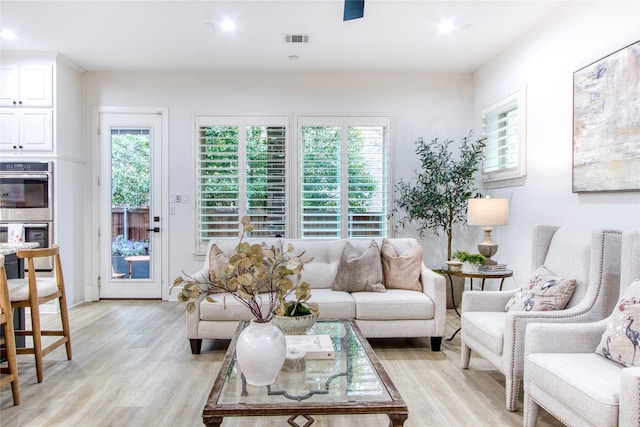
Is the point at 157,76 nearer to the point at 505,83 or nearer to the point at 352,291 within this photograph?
the point at 352,291

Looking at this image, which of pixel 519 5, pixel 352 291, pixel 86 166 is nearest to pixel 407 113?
pixel 519 5

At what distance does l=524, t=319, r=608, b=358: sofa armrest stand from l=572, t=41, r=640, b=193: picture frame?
1019 mm

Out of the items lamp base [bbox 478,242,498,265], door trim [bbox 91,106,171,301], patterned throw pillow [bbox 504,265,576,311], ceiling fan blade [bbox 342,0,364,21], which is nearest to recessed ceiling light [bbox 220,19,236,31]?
ceiling fan blade [bbox 342,0,364,21]

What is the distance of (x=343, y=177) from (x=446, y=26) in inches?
78.1

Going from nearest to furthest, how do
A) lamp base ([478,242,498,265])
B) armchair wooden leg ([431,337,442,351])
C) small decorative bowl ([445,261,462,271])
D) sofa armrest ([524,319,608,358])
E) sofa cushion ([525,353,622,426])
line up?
1. sofa cushion ([525,353,622,426])
2. sofa armrest ([524,319,608,358])
3. armchair wooden leg ([431,337,442,351])
4. small decorative bowl ([445,261,462,271])
5. lamp base ([478,242,498,265])

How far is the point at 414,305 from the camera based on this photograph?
10.7ft

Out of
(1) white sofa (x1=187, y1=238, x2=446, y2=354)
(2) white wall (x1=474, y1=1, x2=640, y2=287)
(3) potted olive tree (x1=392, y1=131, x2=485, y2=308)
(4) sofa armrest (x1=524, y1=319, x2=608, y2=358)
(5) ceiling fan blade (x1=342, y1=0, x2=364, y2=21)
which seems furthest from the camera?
(3) potted olive tree (x1=392, y1=131, x2=485, y2=308)

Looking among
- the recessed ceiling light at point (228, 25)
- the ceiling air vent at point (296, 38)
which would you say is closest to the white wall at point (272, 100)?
the ceiling air vent at point (296, 38)

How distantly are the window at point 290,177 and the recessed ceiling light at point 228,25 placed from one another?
4.41 ft

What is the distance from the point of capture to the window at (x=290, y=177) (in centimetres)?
500

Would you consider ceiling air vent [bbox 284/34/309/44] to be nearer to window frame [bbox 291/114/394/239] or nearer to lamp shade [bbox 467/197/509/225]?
window frame [bbox 291/114/394/239]

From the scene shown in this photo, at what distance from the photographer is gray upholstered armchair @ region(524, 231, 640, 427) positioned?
160cm

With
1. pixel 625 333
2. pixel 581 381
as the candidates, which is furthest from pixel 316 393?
pixel 625 333

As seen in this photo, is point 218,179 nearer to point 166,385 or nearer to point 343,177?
point 343,177
